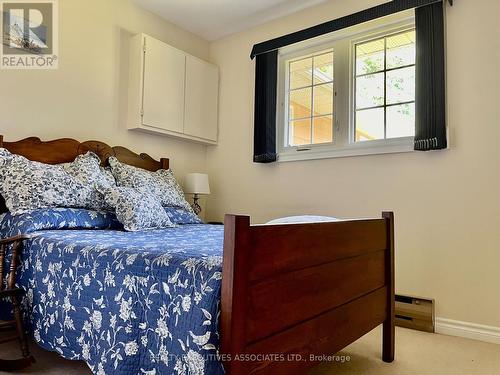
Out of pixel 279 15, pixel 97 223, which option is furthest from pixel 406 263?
pixel 279 15

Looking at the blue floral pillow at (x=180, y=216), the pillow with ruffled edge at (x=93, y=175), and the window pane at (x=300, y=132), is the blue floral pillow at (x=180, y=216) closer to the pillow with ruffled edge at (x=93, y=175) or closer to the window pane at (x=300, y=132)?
the pillow with ruffled edge at (x=93, y=175)

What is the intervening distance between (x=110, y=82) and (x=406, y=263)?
273cm

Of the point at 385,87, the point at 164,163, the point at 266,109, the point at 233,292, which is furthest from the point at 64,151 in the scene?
the point at 385,87

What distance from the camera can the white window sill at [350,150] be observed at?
8.90 feet

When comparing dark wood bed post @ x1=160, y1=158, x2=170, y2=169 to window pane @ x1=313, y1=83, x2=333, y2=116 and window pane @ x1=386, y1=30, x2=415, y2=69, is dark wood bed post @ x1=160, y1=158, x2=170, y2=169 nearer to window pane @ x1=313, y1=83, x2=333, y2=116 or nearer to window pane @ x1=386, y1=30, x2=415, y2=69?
window pane @ x1=313, y1=83, x2=333, y2=116

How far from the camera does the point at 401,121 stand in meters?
2.80

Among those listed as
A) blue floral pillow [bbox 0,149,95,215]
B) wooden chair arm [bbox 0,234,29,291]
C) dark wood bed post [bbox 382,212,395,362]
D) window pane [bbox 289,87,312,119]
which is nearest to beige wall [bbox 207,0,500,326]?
window pane [bbox 289,87,312,119]

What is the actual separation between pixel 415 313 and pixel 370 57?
197cm

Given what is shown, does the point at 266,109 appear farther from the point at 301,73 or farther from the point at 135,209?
the point at 135,209

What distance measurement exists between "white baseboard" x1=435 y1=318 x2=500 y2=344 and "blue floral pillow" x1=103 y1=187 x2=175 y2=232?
195cm

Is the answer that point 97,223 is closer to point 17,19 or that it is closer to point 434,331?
point 17,19

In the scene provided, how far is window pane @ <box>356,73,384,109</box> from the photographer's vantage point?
2.93 meters

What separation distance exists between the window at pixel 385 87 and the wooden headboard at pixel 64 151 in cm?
188

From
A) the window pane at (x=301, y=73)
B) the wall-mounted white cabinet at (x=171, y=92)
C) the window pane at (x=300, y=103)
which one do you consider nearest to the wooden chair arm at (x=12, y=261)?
the wall-mounted white cabinet at (x=171, y=92)
